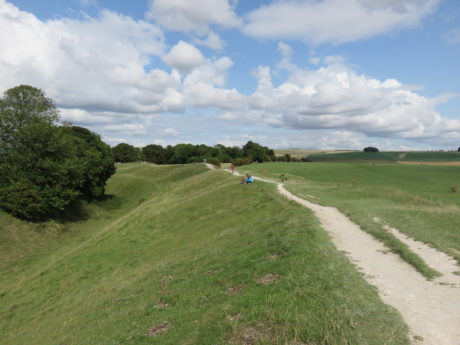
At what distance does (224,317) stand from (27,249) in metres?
31.5

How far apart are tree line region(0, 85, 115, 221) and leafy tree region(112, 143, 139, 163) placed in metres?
106

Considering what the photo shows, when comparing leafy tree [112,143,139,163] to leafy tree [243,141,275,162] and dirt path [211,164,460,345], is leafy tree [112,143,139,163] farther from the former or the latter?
dirt path [211,164,460,345]

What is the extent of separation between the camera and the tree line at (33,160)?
3462 centimetres

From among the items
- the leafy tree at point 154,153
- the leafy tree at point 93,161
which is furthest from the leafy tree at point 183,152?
the leafy tree at point 93,161

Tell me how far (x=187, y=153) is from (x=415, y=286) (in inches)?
5441

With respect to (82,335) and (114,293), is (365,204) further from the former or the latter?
(82,335)

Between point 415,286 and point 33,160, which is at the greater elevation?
point 33,160

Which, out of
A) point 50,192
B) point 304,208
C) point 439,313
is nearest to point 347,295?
point 439,313

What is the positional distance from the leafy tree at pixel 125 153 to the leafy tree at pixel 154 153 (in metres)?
5.39

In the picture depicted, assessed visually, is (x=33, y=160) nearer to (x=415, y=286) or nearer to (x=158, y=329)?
(x=158, y=329)

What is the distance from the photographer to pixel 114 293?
1598 cm

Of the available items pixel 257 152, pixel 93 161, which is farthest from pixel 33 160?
pixel 257 152

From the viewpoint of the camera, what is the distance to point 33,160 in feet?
124

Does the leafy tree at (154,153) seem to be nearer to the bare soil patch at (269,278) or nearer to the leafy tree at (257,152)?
the leafy tree at (257,152)
